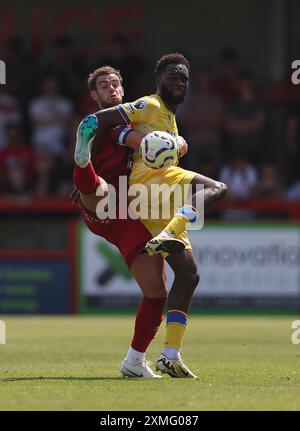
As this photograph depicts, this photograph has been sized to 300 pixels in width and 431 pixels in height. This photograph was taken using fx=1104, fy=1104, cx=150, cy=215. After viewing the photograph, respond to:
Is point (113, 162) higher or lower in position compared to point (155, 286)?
higher

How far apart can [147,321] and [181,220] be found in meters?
0.96

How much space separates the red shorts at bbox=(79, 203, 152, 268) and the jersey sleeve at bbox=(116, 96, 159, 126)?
2.60ft

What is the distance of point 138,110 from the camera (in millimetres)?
8555

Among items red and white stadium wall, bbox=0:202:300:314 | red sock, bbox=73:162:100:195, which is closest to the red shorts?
red sock, bbox=73:162:100:195

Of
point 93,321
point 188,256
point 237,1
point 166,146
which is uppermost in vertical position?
point 237,1

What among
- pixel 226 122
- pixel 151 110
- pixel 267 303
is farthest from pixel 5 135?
pixel 151 110

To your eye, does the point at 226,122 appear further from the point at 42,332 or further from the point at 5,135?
the point at 42,332

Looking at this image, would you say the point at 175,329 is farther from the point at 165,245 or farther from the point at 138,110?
the point at 138,110

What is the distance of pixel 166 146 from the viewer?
8281mm

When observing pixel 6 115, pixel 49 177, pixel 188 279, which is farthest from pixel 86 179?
pixel 6 115

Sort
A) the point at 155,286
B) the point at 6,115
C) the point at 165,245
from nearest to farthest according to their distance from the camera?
the point at 165,245 < the point at 155,286 < the point at 6,115
